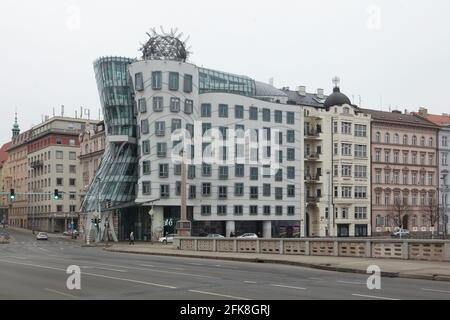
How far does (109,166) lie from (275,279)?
219ft

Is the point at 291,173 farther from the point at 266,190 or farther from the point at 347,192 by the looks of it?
the point at 347,192

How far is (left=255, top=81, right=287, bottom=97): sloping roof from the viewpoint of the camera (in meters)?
98.1

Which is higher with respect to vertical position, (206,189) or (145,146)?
(145,146)

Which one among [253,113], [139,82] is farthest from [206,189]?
[139,82]

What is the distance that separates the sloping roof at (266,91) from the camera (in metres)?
98.1

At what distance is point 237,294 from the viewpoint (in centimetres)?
1670

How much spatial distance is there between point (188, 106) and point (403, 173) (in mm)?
36414

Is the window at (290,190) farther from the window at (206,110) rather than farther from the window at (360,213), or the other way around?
the window at (206,110)

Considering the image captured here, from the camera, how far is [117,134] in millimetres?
87875

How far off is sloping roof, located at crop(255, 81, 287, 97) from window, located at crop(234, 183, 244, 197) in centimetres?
1836

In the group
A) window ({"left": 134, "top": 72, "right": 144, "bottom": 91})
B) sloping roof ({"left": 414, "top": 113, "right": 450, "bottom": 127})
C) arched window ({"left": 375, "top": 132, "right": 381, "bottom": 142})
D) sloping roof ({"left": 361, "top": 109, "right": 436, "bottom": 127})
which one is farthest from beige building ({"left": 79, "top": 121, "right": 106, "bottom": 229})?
sloping roof ({"left": 414, "top": 113, "right": 450, "bottom": 127})

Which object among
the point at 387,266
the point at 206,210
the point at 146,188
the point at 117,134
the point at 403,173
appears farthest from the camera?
the point at 403,173

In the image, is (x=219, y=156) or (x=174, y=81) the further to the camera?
(x=219, y=156)

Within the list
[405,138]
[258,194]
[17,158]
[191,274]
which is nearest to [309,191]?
[258,194]
